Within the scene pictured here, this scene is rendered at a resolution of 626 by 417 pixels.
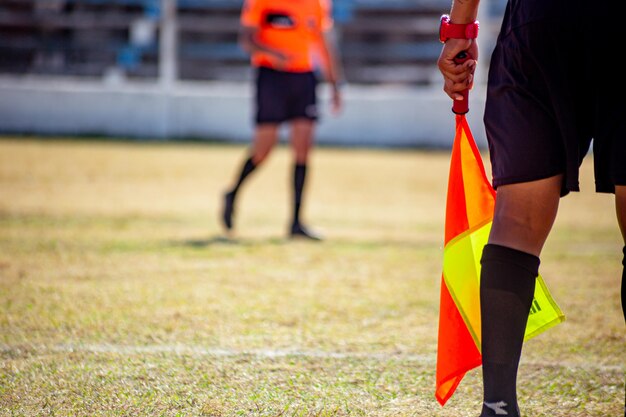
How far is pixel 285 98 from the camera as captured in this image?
23.5ft

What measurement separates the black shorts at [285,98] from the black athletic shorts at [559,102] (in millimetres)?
4685

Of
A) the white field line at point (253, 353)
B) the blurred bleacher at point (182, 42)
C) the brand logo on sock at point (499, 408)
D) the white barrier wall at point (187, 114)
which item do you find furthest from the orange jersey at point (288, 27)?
the blurred bleacher at point (182, 42)

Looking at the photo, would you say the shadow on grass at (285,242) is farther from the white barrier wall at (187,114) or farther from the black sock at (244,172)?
the white barrier wall at (187,114)

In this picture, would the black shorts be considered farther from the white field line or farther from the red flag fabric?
the red flag fabric

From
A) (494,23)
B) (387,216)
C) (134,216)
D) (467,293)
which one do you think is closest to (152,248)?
(134,216)

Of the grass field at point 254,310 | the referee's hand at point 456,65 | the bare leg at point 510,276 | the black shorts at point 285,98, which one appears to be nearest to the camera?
the bare leg at point 510,276

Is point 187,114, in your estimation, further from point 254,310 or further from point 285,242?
point 254,310

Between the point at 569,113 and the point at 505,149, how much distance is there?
18cm

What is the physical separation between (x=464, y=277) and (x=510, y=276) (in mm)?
281

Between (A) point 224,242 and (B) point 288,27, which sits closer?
(A) point 224,242

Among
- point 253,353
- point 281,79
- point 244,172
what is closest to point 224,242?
point 244,172

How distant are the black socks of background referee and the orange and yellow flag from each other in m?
0.19

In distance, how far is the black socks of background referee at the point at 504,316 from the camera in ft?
8.20

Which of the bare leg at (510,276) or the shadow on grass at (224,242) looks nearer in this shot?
the bare leg at (510,276)
